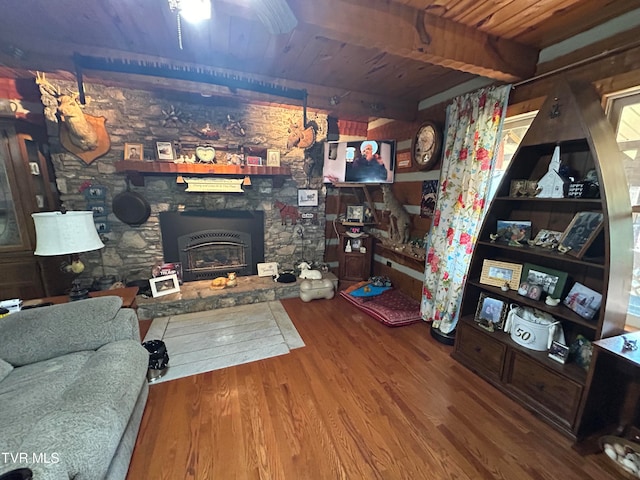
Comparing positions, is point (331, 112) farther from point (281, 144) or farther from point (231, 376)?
point (231, 376)

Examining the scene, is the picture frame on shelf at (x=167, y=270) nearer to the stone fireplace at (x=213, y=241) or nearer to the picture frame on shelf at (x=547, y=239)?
the stone fireplace at (x=213, y=241)

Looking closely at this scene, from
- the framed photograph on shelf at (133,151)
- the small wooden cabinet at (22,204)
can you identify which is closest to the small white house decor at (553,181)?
the framed photograph on shelf at (133,151)

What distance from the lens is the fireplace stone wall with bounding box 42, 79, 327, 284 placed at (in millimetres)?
2877

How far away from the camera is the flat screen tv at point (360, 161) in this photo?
338 centimetres

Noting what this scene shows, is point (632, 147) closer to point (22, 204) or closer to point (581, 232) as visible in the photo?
point (581, 232)

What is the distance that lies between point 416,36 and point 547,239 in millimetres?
1554

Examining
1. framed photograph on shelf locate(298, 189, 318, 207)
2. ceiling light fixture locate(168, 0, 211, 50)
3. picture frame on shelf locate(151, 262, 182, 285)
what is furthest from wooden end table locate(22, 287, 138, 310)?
framed photograph on shelf locate(298, 189, 318, 207)

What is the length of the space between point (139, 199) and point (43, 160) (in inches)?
37.8

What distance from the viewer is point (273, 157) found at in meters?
3.49

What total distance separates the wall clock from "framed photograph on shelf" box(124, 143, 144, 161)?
3.15m

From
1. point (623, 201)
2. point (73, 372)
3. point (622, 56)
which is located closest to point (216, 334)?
point (73, 372)

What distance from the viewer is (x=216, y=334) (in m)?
2.57

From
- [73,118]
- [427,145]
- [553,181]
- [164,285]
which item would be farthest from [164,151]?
[553,181]

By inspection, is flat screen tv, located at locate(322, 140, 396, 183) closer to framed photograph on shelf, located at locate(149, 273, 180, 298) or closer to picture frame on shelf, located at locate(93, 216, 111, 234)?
framed photograph on shelf, located at locate(149, 273, 180, 298)
